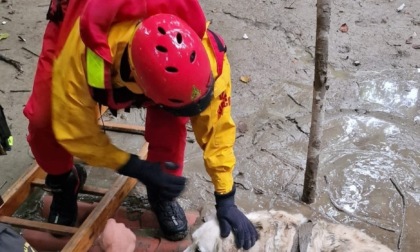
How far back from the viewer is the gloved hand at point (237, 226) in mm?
2232

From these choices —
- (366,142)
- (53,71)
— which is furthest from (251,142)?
(53,71)

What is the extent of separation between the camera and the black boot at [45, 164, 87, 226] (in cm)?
302

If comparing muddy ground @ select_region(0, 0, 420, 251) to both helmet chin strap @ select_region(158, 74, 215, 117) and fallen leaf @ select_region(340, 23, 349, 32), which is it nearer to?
fallen leaf @ select_region(340, 23, 349, 32)

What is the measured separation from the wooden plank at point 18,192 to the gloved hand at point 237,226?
4.59ft

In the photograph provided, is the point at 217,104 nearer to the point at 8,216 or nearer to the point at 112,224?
the point at 112,224

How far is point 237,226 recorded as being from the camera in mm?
2275

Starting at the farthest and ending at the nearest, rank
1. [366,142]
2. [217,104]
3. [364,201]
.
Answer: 1. [366,142]
2. [364,201]
3. [217,104]

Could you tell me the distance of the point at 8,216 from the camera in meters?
3.18

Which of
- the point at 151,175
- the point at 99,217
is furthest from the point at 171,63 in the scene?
the point at 99,217

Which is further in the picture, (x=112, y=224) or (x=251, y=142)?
(x=251, y=142)

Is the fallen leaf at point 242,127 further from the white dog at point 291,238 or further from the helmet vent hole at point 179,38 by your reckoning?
the helmet vent hole at point 179,38

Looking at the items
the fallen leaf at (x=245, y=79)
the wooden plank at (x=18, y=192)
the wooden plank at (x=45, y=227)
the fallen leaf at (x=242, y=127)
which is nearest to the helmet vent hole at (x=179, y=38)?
the wooden plank at (x=45, y=227)

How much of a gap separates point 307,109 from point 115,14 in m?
2.37

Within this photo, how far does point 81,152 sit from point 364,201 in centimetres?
191
